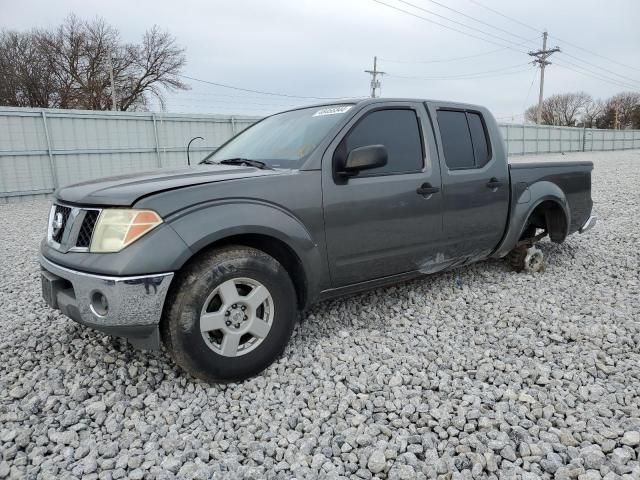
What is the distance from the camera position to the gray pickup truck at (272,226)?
242cm

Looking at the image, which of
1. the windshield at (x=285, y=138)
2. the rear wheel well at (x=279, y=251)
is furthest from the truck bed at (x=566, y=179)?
the rear wheel well at (x=279, y=251)

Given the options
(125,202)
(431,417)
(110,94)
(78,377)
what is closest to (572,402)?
(431,417)

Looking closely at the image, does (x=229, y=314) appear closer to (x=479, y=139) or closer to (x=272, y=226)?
(x=272, y=226)

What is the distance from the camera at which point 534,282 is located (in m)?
4.52

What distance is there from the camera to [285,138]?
342 cm

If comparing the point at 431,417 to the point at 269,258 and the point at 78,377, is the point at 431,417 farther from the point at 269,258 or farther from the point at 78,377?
the point at 78,377

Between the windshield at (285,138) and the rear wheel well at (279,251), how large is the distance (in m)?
0.56

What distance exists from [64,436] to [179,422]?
555mm

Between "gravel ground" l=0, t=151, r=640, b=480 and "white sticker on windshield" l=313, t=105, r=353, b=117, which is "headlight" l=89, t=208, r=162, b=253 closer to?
"gravel ground" l=0, t=151, r=640, b=480

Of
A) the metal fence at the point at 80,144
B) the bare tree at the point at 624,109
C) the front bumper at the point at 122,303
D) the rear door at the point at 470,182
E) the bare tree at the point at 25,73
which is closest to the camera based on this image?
the front bumper at the point at 122,303

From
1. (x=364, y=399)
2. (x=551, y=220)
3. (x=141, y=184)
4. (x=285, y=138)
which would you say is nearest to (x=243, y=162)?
(x=285, y=138)

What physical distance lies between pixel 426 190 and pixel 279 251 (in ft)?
4.30

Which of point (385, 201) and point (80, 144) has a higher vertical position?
point (80, 144)

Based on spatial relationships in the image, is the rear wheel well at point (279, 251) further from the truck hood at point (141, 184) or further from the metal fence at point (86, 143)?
the metal fence at point (86, 143)
